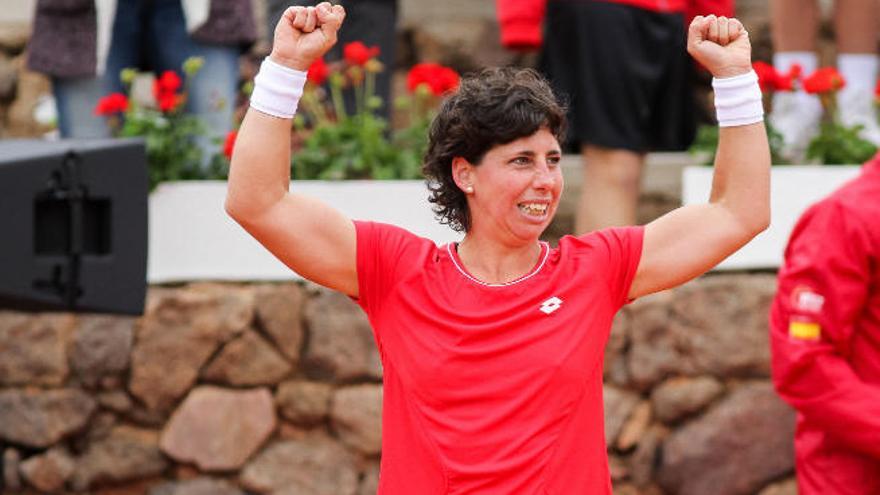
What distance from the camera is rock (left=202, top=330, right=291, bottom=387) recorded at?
551cm

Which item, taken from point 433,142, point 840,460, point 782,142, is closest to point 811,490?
point 840,460

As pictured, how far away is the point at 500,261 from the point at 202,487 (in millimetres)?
2604

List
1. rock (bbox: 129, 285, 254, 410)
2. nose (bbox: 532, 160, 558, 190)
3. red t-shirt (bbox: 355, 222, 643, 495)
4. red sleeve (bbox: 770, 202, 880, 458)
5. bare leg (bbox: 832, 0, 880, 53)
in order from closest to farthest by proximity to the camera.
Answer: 1. red t-shirt (bbox: 355, 222, 643, 495)
2. nose (bbox: 532, 160, 558, 190)
3. red sleeve (bbox: 770, 202, 880, 458)
4. rock (bbox: 129, 285, 254, 410)
5. bare leg (bbox: 832, 0, 880, 53)

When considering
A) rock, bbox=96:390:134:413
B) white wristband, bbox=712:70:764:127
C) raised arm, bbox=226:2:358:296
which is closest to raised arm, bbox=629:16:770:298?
white wristband, bbox=712:70:764:127

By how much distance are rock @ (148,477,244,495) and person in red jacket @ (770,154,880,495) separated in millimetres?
2415

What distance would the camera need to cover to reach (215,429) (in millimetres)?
5516

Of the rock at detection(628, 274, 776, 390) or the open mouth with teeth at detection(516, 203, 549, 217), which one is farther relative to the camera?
the rock at detection(628, 274, 776, 390)

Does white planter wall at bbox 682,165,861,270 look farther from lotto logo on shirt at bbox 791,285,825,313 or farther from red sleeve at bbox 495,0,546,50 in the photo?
lotto logo on shirt at bbox 791,285,825,313

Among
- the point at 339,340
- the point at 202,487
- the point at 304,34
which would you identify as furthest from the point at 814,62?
the point at 304,34

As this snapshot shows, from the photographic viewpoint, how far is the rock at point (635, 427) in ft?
18.3

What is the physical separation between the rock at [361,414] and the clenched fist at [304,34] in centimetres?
259

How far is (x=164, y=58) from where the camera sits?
19.3 ft

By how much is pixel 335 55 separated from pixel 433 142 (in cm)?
283

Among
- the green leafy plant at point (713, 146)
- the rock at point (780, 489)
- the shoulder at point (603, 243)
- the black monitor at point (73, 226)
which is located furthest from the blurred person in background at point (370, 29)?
the shoulder at point (603, 243)
